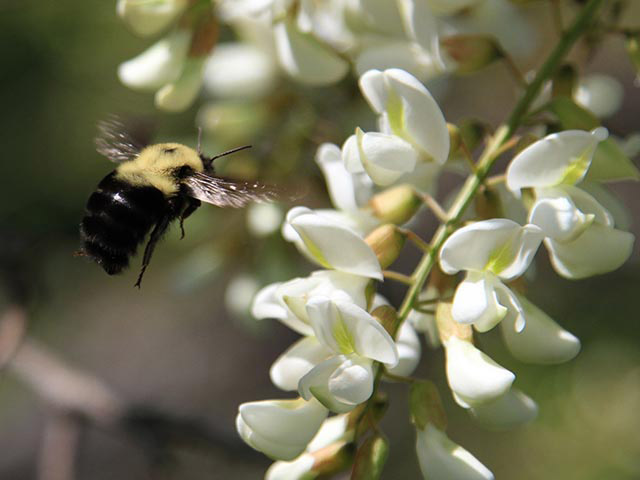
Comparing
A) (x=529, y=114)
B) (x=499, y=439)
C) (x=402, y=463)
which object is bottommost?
(x=402, y=463)

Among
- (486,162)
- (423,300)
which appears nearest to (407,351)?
(423,300)

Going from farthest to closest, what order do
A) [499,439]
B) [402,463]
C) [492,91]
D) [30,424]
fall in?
1. [30,424]
2. [492,91]
3. [402,463]
4. [499,439]

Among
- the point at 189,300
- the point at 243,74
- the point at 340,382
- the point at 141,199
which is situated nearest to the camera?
the point at 340,382

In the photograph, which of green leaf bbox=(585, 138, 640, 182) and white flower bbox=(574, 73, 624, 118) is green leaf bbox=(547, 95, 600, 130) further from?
white flower bbox=(574, 73, 624, 118)

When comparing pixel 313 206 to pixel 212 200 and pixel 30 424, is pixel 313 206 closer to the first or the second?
pixel 212 200

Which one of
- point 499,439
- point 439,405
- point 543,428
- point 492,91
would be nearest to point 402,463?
point 499,439

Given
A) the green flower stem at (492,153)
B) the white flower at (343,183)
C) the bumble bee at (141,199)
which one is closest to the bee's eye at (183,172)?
the bumble bee at (141,199)

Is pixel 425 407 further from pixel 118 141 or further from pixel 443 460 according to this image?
pixel 118 141

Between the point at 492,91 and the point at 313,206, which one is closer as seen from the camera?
the point at 313,206
